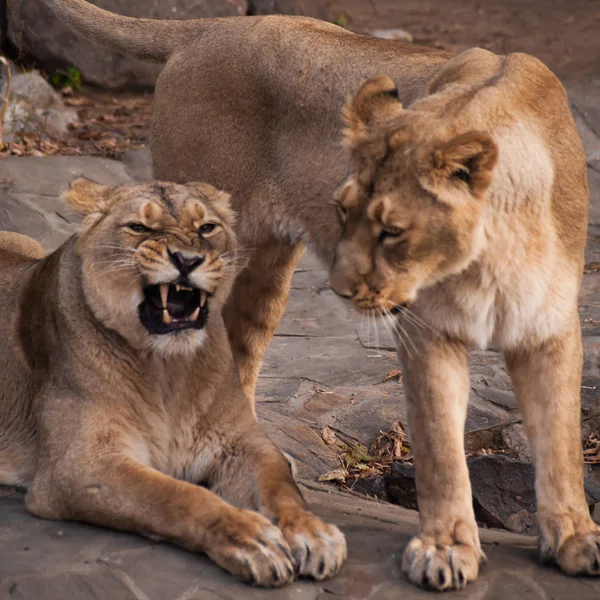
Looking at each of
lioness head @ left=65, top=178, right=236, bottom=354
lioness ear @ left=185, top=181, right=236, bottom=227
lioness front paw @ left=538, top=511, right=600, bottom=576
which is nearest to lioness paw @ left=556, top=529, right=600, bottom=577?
lioness front paw @ left=538, top=511, right=600, bottom=576

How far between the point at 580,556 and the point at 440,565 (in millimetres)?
392

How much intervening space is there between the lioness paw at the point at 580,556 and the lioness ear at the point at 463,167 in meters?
0.99

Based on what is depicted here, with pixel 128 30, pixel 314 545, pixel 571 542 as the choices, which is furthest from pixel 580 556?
pixel 128 30

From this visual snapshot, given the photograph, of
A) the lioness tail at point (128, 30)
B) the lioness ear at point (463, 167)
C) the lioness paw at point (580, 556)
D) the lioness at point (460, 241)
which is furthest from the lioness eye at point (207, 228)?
the lioness paw at point (580, 556)

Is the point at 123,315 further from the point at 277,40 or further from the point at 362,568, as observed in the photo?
the point at 277,40

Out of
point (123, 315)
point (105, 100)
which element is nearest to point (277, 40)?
point (123, 315)

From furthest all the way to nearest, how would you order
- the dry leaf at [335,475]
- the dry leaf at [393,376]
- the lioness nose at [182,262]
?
1. the dry leaf at [393,376]
2. the dry leaf at [335,475]
3. the lioness nose at [182,262]

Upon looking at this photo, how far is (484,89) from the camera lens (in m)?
3.05

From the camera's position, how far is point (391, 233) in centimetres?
282

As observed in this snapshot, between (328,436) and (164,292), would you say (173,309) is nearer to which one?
(164,292)

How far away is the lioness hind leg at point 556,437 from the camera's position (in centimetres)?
310

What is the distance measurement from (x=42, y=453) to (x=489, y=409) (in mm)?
2178

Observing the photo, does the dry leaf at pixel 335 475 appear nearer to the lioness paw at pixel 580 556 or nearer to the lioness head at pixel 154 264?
the lioness head at pixel 154 264

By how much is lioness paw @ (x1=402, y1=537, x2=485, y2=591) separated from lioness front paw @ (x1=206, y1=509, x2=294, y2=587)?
34cm
